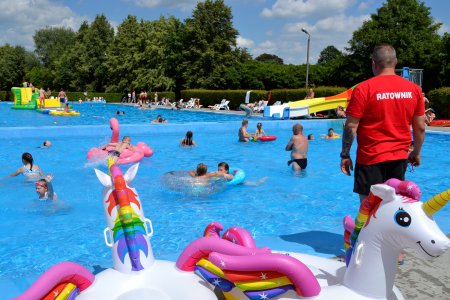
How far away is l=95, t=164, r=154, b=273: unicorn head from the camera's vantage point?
2869 mm

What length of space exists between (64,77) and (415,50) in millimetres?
41661

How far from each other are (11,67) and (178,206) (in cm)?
6190

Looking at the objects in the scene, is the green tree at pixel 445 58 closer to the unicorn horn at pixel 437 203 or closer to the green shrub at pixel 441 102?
the green shrub at pixel 441 102

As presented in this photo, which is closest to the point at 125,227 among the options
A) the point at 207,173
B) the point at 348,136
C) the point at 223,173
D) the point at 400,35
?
the point at 348,136

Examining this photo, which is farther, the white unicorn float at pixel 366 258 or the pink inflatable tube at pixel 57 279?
the pink inflatable tube at pixel 57 279

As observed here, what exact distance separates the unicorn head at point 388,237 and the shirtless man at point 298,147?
21.0ft

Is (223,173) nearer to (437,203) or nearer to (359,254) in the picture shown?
(359,254)

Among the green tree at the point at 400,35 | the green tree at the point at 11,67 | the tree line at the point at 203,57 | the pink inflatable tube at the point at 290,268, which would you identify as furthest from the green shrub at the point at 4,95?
the pink inflatable tube at the point at 290,268

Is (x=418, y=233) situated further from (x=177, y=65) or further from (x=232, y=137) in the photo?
(x=177, y=65)

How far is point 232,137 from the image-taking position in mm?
16359

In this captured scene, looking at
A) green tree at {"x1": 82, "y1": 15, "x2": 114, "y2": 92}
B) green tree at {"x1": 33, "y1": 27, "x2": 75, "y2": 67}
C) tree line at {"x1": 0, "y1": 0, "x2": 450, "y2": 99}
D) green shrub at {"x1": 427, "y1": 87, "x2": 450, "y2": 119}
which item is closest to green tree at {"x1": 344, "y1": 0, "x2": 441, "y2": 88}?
tree line at {"x1": 0, "y1": 0, "x2": 450, "y2": 99}

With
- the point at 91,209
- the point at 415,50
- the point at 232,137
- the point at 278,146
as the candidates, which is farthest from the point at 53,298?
the point at 415,50

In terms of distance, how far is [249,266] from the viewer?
2.57 m

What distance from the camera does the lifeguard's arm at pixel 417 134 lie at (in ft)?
11.3
